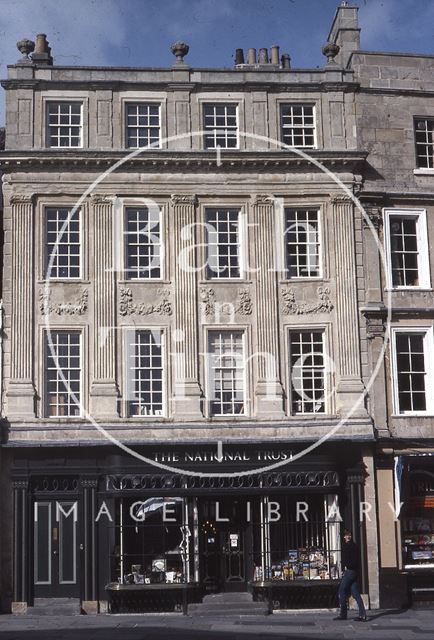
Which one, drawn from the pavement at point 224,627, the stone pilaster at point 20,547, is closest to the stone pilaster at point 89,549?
the pavement at point 224,627

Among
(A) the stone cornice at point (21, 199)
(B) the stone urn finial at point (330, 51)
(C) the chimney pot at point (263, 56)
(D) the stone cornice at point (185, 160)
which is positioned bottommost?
(A) the stone cornice at point (21, 199)

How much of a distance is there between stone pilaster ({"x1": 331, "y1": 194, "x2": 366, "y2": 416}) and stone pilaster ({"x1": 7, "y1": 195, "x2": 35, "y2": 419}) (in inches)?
320

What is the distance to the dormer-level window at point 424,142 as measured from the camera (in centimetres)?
2931

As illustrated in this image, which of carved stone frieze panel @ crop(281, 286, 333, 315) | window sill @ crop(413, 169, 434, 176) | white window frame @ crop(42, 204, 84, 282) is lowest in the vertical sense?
carved stone frieze panel @ crop(281, 286, 333, 315)

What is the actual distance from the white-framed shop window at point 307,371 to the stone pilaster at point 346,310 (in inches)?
19.4

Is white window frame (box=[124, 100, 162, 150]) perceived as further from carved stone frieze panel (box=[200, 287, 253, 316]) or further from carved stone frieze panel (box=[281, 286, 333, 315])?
carved stone frieze panel (box=[281, 286, 333, 315])

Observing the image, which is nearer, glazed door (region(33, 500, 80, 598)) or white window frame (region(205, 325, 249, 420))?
glazed door (region(33, 500, 80, 598))

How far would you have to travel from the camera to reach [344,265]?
92.6 feet

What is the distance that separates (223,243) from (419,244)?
545cm

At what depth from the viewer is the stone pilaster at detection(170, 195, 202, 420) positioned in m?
27.3

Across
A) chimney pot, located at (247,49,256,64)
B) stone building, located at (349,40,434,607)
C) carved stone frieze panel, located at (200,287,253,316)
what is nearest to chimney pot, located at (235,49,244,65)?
chimney pot, located at (247,49,256,64)

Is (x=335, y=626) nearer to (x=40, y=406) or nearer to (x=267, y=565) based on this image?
(x=267, y=565)

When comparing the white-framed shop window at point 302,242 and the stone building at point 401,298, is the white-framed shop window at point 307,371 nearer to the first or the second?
the stone building at point 401,298

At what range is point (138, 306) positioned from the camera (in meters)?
27.7
